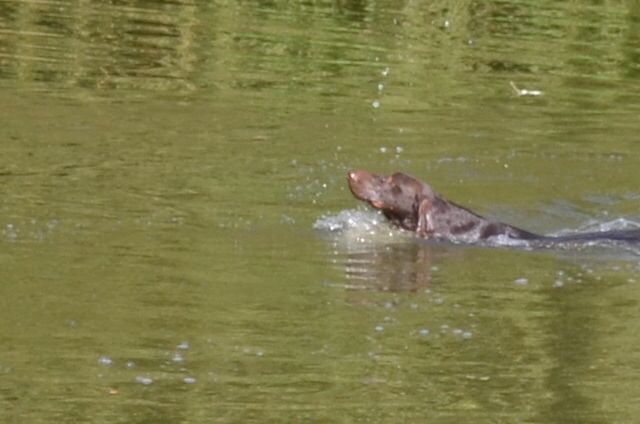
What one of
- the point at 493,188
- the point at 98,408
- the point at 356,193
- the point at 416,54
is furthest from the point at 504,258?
the point at 416,54

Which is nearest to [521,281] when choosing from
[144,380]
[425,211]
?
[425,211]

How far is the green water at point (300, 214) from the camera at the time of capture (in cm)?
823

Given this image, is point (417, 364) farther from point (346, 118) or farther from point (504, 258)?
point (346, 118)

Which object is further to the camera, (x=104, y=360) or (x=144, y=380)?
(x=104, y=360)

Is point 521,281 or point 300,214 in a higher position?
point 521,281

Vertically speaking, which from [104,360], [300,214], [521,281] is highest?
[104,360]

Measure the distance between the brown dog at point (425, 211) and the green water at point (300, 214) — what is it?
21 cm

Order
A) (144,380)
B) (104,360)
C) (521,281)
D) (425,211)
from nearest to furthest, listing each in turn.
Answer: (144,380) < (104,360) < (521,281) < (425,211)

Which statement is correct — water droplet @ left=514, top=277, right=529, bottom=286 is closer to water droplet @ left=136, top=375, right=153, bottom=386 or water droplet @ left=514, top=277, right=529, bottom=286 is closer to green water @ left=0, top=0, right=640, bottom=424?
green water @ left=0, top=0, right=640, bottom=424

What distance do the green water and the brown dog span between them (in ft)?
0.67

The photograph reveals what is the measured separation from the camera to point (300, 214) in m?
12.4

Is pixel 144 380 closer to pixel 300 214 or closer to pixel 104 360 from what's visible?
pixel 104 360

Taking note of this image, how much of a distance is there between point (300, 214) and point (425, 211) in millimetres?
847

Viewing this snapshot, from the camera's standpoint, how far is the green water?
8.23 meters
